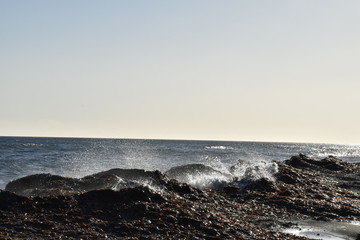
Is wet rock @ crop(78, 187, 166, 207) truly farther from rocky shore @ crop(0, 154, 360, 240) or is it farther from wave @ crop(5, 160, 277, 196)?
wave @ crop(5, 160, 277, 196)

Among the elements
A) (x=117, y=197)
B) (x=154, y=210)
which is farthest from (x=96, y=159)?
(x=154, y=210)

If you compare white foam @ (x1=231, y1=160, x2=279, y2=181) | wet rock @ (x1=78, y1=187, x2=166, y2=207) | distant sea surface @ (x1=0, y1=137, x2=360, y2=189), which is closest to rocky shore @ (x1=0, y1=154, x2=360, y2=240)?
wet rock @ (x1=78, y1=187, x2=166, y2=207)

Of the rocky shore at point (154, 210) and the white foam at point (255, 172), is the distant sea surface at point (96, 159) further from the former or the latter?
the rocky shore at point (154, 210)

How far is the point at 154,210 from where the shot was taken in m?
9.53

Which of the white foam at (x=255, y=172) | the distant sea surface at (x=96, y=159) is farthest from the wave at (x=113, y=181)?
the distant sea surface at (x=96, y=159)

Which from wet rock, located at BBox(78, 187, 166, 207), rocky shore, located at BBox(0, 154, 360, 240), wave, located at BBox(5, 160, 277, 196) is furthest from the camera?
wave, located at BBox(5, 160, 277, 196)

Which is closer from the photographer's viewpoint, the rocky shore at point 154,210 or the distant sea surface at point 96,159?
the rocky shore at point 154,210

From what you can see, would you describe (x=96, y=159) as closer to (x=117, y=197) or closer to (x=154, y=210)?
(x=117, y=197)

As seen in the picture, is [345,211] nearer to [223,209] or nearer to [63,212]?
[223,209]

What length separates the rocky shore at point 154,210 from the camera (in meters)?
8.27

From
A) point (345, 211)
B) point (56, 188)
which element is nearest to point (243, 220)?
point (345, 211)

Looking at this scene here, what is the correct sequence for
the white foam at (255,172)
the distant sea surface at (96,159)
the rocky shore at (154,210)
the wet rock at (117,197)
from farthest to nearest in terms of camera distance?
1. the distant sea surface at (96,159)
2. the white foam at (255,172)
3. the wet rock at (117,197)
4. the rocky shore at (154,210)

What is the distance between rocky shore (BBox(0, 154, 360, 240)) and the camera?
8.27 m

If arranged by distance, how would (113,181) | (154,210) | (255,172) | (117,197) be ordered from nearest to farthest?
1. (154,210)
2. (117,197)
3. (113,181)
4. (255,172)
